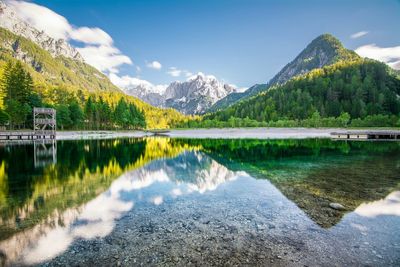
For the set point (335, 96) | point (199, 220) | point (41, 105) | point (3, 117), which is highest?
point (335, 96)

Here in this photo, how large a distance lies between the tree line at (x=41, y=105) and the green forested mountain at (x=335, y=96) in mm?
81914

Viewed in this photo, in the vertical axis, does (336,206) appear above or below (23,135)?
below

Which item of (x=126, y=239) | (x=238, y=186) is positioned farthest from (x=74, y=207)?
(x=238, y=186)

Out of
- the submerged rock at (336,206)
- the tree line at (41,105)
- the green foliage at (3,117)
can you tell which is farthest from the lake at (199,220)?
the tree line at (41,105)

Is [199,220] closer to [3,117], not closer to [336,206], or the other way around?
[336,206]

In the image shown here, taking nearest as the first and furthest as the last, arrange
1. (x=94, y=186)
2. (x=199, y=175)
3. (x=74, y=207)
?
(x=74, y=207)
(x=94, y=186)
(x=199, y=175)

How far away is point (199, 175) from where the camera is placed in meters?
19.2

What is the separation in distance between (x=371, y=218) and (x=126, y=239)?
33.6 feet

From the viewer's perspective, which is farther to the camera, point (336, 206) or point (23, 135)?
point (23, 135)

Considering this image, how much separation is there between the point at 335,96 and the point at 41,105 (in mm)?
172170

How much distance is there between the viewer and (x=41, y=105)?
87500mm

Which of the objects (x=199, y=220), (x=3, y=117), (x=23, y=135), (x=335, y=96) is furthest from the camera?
(x=335, y=96)

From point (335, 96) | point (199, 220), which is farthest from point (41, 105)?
point (335, 96)

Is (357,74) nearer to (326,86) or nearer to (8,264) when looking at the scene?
(326,86)
